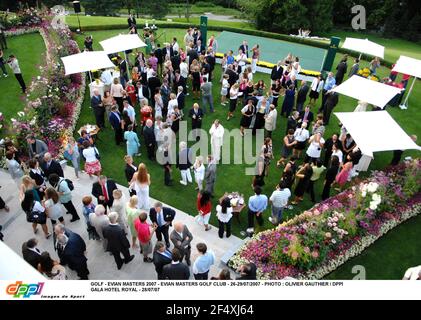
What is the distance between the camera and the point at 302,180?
938 centimetres

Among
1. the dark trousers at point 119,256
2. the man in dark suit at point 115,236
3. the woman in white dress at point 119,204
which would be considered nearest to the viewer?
the man in dark suit at point 115,236

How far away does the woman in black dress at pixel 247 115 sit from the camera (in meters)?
12.1

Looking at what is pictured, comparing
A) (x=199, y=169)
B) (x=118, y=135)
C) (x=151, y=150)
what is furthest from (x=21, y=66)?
(x=199, y=169)

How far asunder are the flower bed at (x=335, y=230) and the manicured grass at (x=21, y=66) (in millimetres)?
11585

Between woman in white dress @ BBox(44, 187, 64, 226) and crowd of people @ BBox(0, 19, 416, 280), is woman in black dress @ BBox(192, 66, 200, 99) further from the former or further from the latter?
woman in white dress @ BBox(44, 187, 64, 226)

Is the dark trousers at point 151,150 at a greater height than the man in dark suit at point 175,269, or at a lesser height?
lesser

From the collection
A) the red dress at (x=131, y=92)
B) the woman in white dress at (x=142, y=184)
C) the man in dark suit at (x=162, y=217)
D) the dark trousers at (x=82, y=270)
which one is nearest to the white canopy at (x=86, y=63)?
the red dress at (x=131, y=92)

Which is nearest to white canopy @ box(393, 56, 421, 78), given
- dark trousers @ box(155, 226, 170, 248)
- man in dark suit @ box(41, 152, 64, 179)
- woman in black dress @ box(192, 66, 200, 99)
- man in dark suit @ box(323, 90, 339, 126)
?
man in dark suit @ box(323, 90, 339, 126)

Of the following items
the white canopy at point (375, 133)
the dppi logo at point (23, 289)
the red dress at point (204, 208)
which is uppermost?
the dppi logo at point (23, 289)

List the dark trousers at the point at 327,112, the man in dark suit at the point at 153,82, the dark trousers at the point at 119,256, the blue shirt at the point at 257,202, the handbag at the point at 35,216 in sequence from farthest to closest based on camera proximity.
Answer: the man in dark suit at the point at 153,82, the dark trousers at the point at 327,112, the blue shirt at the point at 257,202, the handbag at the point at 35,216, the dark trousers at the point at 119,256

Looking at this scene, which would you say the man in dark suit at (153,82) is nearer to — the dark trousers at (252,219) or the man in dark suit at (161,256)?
the dark trousers at (252,219)

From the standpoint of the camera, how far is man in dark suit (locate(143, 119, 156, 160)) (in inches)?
417

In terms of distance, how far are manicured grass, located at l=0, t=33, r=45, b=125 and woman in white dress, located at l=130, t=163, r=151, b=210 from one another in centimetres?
803
